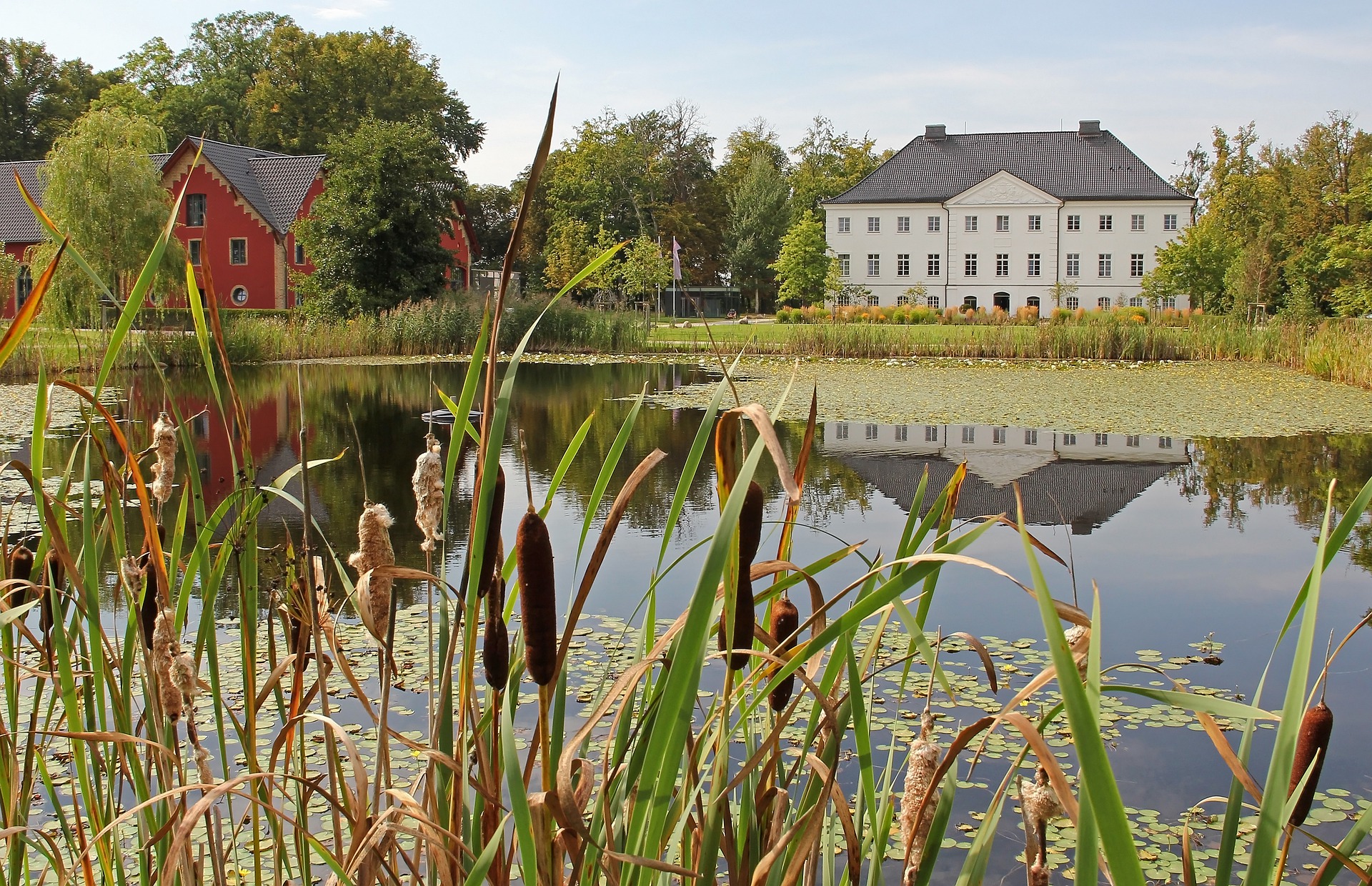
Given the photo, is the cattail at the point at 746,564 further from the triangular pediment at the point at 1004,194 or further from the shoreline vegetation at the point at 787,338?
the triangular pediment at the point at 1004,194

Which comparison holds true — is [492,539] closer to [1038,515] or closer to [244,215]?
[1038,515]

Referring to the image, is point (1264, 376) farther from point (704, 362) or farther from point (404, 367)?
point (404, 367)

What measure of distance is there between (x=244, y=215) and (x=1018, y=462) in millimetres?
28131

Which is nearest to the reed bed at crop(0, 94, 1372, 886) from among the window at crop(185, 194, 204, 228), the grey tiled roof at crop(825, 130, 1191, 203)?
the window at crop(185, 194, 204, 228)

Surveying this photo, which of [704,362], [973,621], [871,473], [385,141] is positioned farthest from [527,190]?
[385,141]

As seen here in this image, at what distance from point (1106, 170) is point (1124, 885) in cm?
4827

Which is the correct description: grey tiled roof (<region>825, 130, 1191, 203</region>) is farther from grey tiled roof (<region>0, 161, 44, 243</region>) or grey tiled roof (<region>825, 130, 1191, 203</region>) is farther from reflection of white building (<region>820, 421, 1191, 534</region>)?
reflection of white building (<region>820, 421, 1191, 534</region>)

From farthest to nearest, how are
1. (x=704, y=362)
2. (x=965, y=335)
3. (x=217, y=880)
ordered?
(x=965, y=335) < (x=704, y=362) < (x=217, y=880)

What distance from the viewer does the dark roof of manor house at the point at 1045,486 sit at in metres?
6.97

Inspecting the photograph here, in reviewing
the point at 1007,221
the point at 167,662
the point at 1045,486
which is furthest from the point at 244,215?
the point at 167,662

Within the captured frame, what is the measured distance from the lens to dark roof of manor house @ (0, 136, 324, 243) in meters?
31.6

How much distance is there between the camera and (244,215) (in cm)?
3183

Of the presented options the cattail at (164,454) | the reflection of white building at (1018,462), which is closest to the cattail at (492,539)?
the cattail at (164,454)

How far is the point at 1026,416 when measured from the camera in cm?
1180
